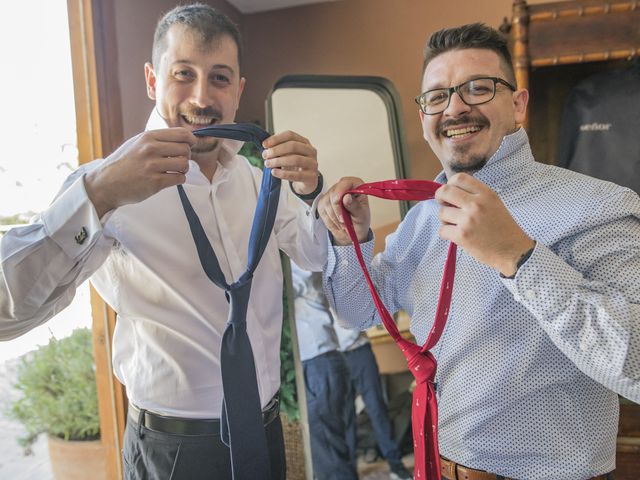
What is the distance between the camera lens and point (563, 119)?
8.86 ft

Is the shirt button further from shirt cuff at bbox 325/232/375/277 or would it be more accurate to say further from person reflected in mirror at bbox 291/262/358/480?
person reflected in mirror at bbox 291/262/358/480

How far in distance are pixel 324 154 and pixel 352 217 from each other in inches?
68.7

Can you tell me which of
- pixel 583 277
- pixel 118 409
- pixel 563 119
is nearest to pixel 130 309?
pixel 583 277

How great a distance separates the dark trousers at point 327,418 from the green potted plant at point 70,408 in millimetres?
1054

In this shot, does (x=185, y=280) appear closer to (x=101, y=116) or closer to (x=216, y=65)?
(x=216, y=65)

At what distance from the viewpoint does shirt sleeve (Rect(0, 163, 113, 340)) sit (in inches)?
39.1

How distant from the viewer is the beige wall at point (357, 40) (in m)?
3.23

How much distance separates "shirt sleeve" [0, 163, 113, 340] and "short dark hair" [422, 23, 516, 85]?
863mm

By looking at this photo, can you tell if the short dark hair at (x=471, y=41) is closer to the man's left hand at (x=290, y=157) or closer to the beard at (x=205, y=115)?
the man's left hand at (x=290, y=157)

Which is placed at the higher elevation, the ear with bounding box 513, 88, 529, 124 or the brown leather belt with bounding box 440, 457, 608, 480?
the ear with bounding box 513, 88, 529, 124

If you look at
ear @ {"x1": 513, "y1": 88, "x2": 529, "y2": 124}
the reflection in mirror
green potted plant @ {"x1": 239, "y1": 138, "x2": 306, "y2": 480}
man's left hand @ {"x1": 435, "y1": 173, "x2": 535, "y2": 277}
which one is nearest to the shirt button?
man's left hand @ {"x1": 435, "y1": 173, "x2": 535, "y2": 277}

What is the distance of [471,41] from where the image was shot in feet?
4.15

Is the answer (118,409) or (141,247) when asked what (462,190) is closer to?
(141,247)

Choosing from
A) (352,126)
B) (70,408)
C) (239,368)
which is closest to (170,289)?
(239,368)
